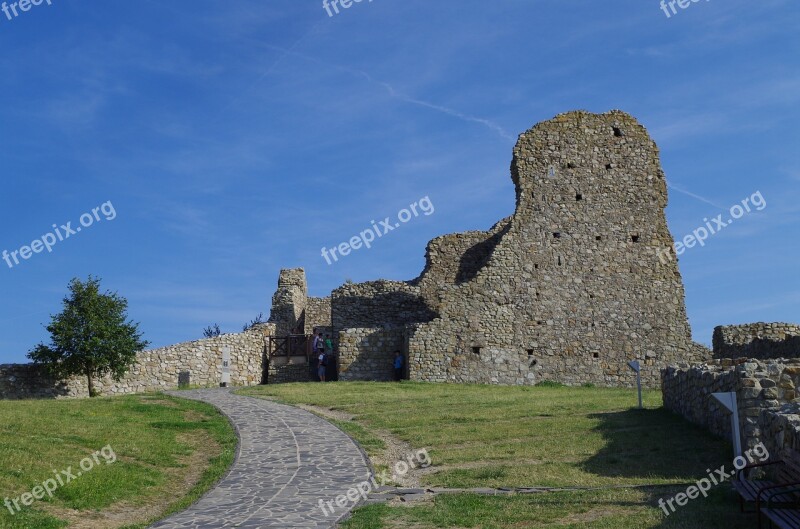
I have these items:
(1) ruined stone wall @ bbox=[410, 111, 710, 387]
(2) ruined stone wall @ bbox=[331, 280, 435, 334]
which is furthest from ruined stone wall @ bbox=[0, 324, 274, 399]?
(1) ruined stone wall @ bbox=[410, 111, 710, 387]

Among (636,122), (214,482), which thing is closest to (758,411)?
(214,482)

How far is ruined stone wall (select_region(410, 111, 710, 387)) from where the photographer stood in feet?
100

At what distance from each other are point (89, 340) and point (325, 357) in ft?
28.4

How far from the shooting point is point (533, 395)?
2512cm

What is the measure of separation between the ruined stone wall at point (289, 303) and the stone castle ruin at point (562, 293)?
3.48 m

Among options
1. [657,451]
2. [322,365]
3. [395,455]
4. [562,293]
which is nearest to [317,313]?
[322,365]

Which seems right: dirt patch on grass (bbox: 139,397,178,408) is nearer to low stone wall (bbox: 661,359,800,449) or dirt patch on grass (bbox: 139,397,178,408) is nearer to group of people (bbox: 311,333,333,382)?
group of people (bbox: 311,333,333,382)

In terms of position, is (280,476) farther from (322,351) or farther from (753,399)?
(322,351)

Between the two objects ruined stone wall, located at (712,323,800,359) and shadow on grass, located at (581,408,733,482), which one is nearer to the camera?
shadow on grass, located at (581,408,733,482)

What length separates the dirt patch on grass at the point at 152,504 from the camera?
465 inches

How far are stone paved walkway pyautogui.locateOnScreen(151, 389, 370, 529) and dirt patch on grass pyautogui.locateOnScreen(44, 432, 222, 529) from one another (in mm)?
671

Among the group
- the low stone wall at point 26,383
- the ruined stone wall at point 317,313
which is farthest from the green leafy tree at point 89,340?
the ruined stone wall at point 317,313

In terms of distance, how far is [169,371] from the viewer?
100 feet

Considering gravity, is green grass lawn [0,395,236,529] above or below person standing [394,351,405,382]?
below
